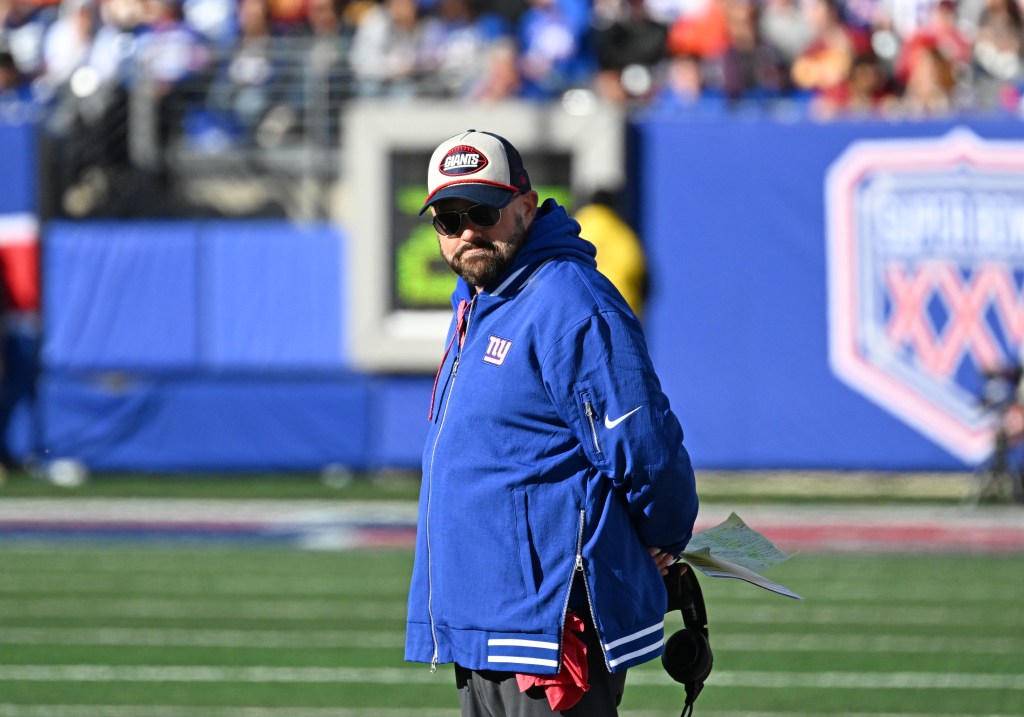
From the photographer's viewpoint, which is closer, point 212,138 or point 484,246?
point 484,246

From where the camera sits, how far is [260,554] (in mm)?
11297

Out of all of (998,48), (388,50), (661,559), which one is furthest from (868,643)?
(388,50)

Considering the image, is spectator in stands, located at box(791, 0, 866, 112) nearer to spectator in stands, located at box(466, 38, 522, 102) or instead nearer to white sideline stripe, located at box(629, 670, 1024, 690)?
spectator in stands, located at box(466, 38, 522, 102)

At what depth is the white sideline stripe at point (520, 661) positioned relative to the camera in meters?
3.73

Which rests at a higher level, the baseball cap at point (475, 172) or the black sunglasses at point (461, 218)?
the baseball cap at point (475, 172)

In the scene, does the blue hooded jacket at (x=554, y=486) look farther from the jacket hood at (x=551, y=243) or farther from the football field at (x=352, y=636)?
the football field at (x=352, y=636)

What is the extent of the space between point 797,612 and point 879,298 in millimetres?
6039

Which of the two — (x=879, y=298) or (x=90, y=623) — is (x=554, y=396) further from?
(x=879, y=298)

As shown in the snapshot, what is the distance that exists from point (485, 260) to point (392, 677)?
407cm

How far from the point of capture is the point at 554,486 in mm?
3764

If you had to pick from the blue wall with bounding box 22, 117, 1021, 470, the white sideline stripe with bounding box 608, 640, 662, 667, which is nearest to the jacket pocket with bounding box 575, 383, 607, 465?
the white sideline stripe with bounding box 608, 640, 662, 667

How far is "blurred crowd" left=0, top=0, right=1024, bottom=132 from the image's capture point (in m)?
16.1

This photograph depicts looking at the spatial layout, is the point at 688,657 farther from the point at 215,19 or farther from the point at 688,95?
the point at 215,19

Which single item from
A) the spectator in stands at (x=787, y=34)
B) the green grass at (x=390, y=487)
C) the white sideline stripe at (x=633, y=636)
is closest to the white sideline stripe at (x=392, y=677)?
the white sideline stripe at (x=633, y=636)
